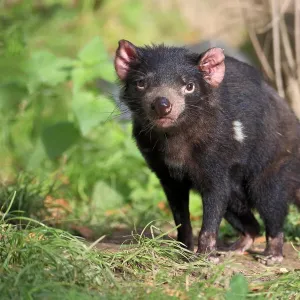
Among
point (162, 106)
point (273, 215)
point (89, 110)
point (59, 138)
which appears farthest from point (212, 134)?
point (59, 138)

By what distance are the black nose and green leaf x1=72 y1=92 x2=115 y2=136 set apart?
2.07m

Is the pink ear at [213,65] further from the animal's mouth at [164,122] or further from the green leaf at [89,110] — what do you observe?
the green leaf at [89,110]

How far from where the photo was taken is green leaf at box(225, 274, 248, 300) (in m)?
3.46

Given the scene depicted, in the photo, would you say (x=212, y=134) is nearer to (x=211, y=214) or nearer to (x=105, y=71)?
(x=211, y=214)

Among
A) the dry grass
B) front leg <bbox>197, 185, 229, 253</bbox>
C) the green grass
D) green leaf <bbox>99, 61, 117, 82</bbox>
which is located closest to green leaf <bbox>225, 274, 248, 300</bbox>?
the green grass

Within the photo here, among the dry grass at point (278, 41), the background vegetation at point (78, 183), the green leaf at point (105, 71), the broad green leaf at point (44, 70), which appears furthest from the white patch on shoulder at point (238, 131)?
the dry grass at point (278, 41)

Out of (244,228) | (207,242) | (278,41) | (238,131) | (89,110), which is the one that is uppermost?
(278,41)

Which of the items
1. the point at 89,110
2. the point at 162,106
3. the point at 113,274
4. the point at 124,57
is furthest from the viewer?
the point at 89,110

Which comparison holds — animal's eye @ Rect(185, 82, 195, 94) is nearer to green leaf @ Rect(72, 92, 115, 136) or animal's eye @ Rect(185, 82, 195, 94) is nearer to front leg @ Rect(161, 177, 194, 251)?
front leg @ Rect(161, 177, 194, 251)

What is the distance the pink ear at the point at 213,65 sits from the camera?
14.3 feet

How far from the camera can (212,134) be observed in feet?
14.3

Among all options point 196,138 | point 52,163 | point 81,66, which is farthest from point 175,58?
point 52,163

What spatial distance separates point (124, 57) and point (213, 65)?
1.82 ft

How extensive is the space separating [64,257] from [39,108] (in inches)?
147
